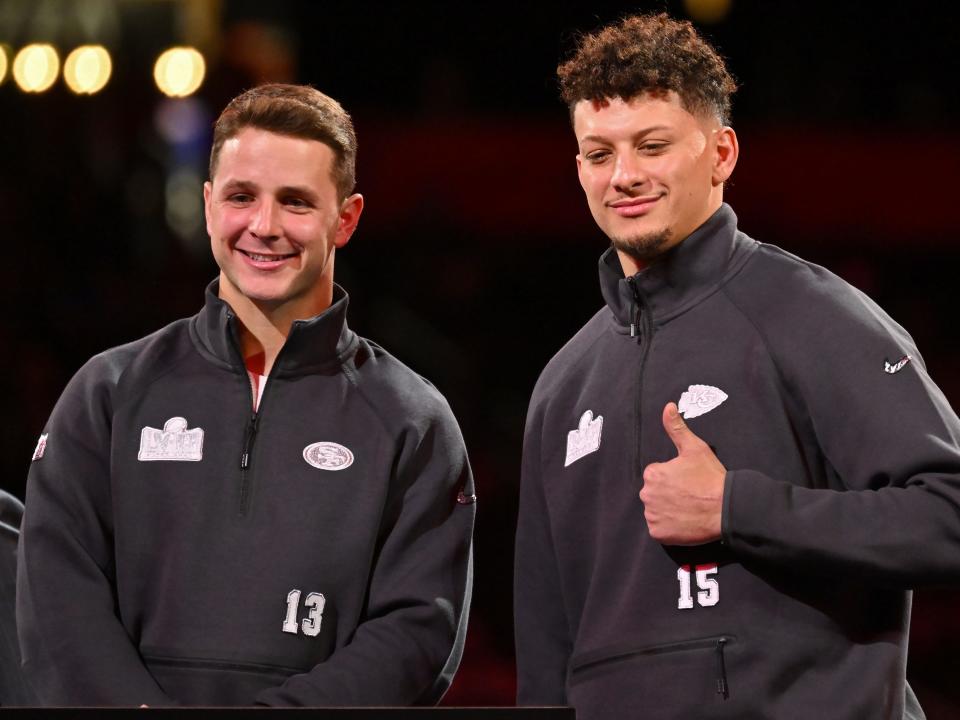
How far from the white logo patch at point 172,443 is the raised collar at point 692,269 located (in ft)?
3.04

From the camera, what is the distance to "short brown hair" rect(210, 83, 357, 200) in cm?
289

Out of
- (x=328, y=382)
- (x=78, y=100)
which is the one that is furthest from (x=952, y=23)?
(x=328, y=382)

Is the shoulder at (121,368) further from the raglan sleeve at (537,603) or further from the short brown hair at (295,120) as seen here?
the raglan sleeve at (537,603)

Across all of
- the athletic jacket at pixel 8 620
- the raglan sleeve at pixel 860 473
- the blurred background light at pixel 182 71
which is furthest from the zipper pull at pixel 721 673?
the blurred background light at pixel 182 71

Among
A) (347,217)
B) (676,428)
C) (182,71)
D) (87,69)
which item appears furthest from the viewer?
(87,69)

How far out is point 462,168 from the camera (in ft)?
30.7

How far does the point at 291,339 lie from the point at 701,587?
0.97m

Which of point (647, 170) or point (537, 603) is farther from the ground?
point (647, 170)

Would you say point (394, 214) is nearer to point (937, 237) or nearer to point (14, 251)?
point (14, 251)

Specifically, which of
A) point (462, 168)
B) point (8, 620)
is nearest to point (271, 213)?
point (8, 620)

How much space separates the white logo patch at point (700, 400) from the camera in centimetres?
262

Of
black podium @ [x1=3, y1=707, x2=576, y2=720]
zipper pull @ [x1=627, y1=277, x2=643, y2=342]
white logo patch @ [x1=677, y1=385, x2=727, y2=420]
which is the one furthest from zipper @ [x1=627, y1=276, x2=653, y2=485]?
black podium @ [x1=3, y1=707, x2=576, y2=720]

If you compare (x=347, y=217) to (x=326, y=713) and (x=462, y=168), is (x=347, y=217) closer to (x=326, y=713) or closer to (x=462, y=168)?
(x=326, y=713)

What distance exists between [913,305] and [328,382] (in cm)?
648
